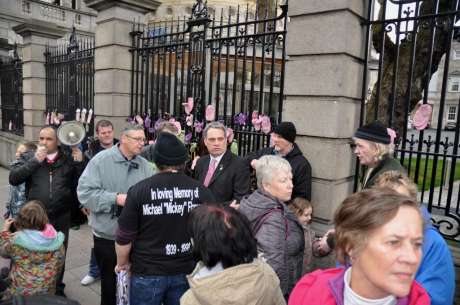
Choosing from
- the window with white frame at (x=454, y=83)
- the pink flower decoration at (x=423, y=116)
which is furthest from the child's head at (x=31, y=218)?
the window with white frame at (x=454, y=83)

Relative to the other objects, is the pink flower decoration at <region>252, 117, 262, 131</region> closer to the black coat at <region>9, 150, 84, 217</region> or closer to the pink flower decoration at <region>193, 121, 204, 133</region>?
the pink flower decoration at <region>193, 121, 204, 133</region>

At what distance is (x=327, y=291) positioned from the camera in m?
1.51

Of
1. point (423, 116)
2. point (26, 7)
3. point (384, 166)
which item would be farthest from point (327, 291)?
point (26, 7)

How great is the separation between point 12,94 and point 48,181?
10031mm

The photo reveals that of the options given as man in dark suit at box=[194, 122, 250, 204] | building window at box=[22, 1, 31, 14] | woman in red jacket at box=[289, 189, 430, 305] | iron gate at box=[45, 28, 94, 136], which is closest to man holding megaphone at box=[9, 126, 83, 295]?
man in dark suit at box=[194, 122, 250, 204]

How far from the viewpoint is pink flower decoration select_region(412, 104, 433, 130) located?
139 inches

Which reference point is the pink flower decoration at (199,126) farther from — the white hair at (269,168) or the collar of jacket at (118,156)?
the white hair at (269,168)

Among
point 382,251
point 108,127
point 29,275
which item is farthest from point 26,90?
point 382,251

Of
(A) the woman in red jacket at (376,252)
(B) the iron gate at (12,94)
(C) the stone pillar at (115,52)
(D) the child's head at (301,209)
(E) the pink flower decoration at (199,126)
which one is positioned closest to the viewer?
(A) the woman in red jacket at (376,252)

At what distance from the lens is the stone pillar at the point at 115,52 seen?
22.5 ft

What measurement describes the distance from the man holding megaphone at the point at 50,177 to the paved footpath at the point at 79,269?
25 centimetres

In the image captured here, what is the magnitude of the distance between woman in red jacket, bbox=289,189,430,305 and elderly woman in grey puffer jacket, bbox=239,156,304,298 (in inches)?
30.2

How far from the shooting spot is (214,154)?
3775 mm

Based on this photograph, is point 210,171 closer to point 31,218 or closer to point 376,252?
point 31,218
